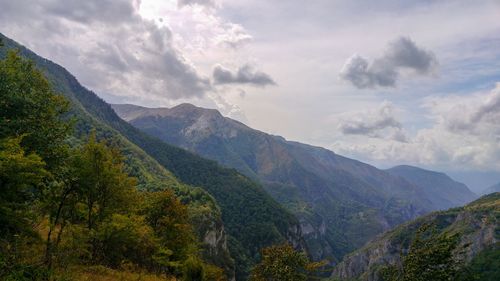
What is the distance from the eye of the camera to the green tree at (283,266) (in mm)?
36656

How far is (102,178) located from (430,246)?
2769cm

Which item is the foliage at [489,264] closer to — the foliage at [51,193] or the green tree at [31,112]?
the foliage at [51,193]

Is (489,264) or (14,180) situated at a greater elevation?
(14,180)

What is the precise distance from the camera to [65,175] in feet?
86.8

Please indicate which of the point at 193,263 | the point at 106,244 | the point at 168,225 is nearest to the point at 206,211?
the point at 168,225

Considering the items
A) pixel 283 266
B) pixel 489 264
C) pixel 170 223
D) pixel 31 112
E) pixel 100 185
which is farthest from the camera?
pixel 489 264

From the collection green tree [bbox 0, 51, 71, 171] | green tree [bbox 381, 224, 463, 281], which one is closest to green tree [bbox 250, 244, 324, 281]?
green tree [bbox 381, 224, 463, 281]

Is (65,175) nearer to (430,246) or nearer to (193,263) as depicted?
(193,263)

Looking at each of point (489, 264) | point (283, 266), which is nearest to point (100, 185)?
point (283, 266)

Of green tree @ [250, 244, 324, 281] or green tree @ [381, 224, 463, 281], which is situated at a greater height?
green tree @ [381, 224, 463, 281]

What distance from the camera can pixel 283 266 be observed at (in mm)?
37156

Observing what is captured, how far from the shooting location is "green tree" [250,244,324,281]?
120 feet

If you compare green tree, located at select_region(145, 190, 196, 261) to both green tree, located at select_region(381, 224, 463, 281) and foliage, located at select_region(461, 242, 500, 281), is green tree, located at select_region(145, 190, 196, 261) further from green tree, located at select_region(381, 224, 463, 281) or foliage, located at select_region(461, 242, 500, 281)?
foliage, located at select_region(461, 242, 500, 281)

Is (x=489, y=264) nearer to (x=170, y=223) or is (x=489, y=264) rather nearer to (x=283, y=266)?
(x=283, y=266)
